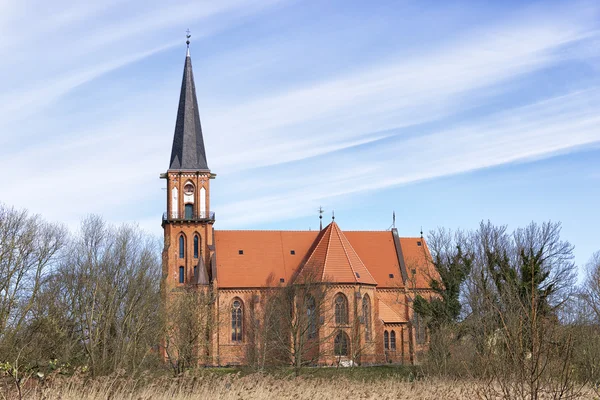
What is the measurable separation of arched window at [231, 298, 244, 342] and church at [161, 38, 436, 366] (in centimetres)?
8

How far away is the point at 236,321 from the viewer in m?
59.3

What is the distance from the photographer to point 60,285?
4241 centimetres

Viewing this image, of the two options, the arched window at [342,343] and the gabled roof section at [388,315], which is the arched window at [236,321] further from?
the gabled roof section at [388,315]

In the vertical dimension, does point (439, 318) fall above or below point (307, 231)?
below

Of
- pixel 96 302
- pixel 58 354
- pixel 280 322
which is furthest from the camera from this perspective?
pixel 280 322

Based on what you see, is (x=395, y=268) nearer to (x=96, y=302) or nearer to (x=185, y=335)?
(x=185, y=335)

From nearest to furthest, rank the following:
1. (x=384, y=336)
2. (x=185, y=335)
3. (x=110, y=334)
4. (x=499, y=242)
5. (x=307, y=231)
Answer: (x=110, y=334) < (x=185, y=335) < (x=499, y=242) < (x=384, y=336) < (x=307, y=231)

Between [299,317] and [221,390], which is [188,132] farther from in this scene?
[221,390]

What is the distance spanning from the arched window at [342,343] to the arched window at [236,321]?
8.09m

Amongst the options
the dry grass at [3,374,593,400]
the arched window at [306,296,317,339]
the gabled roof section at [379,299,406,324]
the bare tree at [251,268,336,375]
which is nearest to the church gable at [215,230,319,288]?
the bare tree at [251,268,336,375]

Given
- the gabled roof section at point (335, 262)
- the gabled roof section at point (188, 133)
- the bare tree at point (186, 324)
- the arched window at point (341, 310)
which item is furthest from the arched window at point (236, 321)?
the gabled roof section at point (188, 133)

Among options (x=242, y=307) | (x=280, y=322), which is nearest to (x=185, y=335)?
(x=280, y=322)

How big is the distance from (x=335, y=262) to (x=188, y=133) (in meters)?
16.5

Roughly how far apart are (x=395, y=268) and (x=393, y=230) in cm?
411
